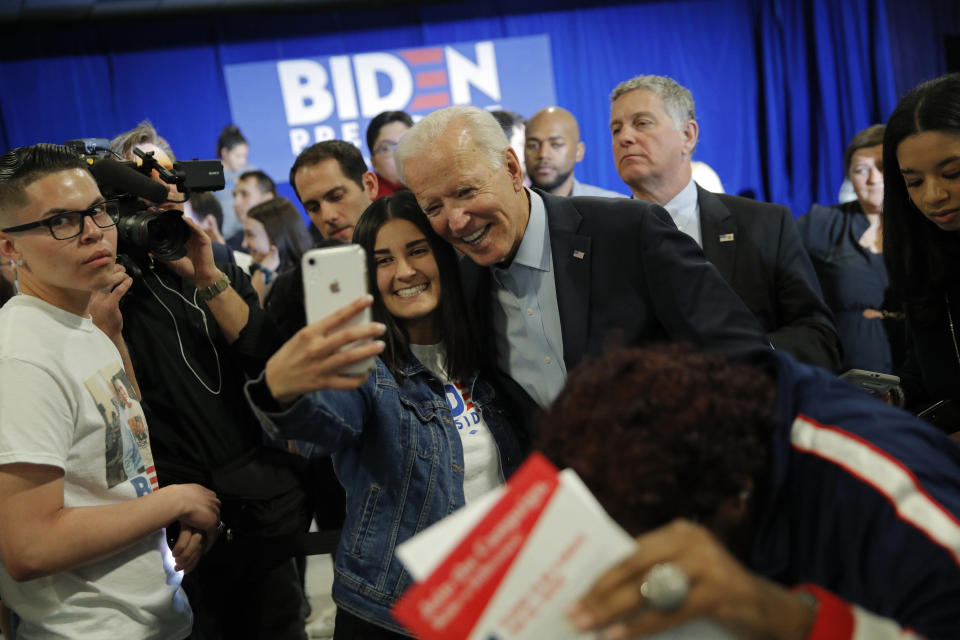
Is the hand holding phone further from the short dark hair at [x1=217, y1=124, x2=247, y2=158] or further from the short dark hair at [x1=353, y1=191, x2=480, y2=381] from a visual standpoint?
the short dark hair at [x1=217, y1=124, x2=247, y2=158]

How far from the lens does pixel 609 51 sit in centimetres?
754

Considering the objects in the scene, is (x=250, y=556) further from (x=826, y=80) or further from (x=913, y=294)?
(x=826, y=80)

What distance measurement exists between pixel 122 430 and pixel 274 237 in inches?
98.5

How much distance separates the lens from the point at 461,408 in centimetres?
180

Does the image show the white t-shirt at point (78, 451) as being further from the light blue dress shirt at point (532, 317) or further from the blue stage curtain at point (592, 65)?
the blue stage curtain at point (592, 65)

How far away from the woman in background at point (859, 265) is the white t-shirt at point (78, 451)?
10.4ft

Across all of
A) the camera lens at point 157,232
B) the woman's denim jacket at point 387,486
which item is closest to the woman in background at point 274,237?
the camera lens at point 157,232

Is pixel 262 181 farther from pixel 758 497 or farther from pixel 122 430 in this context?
pixel 758 497

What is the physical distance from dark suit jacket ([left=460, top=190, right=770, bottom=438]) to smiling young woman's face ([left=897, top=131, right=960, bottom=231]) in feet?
1.97

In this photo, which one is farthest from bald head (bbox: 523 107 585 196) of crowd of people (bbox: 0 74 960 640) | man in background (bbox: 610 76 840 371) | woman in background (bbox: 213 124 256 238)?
woman in background (bbox: 213 124 256 238)

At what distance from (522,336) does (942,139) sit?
1082 millimetres

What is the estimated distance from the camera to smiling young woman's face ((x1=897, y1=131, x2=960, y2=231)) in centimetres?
183

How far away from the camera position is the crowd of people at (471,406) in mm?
930

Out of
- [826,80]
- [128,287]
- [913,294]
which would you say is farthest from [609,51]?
[128,287]
